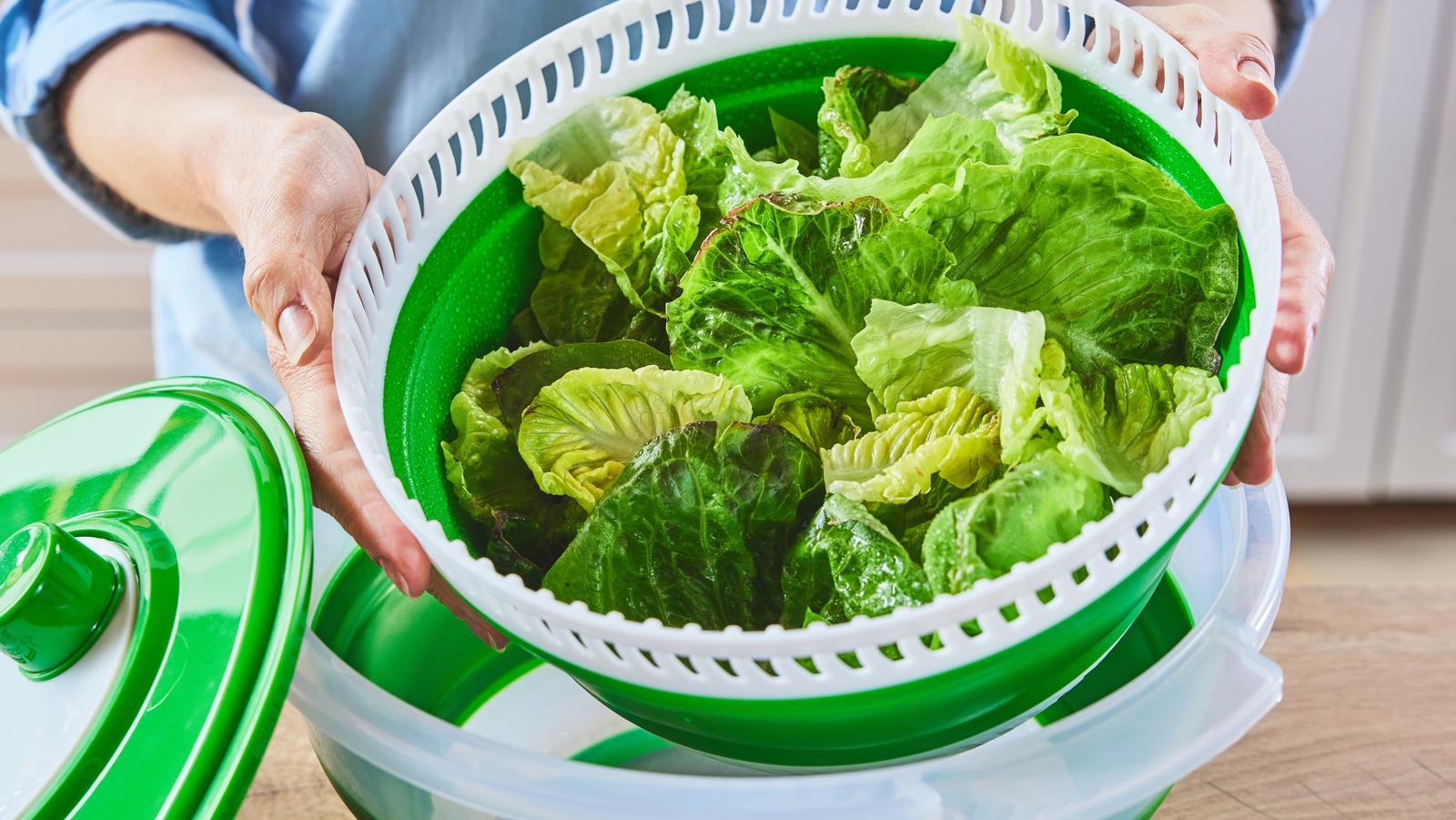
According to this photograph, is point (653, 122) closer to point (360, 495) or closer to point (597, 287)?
point (597, 287)

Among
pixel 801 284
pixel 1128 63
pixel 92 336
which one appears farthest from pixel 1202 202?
pixel 92 336

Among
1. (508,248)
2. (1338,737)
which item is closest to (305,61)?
(508,248)

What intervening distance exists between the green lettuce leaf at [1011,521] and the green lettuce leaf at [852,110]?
0.71ft

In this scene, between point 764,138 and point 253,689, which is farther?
point 764,138

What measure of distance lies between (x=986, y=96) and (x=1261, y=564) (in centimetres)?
27

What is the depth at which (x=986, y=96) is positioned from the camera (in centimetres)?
57

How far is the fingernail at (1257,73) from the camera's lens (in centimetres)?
47

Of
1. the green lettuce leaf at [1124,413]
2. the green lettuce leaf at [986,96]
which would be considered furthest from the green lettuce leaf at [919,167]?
the green lettuce leaf at [1124,413]

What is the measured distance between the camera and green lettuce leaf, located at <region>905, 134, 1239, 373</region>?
19.5 inches

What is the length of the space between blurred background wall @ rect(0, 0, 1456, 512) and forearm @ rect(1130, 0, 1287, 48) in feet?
2.16

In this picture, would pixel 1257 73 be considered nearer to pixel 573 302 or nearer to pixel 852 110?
pixel 852 110

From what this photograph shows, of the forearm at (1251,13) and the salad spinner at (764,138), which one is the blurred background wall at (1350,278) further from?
the salad spinner at (764,138)

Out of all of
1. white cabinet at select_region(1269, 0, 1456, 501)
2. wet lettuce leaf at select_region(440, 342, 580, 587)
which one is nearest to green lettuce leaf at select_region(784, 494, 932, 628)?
wet lettuce leaf at select_region(440, 342, 580, 587)

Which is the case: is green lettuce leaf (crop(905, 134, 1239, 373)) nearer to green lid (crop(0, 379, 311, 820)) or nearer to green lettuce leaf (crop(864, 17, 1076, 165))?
green lettuce leaf (crop(864, 17, 1076, 165))
